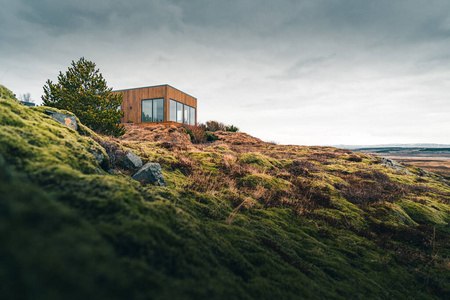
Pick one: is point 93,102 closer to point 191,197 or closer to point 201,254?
point 191,197

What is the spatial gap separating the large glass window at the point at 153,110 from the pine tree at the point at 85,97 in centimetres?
1464

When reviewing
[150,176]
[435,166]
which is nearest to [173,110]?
[150,176]

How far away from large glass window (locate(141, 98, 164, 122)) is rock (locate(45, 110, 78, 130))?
72.3 ft

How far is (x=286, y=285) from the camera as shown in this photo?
2.26 m

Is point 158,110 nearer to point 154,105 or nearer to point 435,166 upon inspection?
point 154,105

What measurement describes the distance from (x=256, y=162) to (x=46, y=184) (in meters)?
8.74

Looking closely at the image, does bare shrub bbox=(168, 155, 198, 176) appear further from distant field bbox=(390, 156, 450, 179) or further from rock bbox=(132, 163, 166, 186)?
distant field bbox=(390, 156, 450, 179)

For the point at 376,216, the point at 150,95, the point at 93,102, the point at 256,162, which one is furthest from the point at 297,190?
the point at 150,95

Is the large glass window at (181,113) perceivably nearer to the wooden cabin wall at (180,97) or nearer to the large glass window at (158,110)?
the wooden cabin wall at (180,97)

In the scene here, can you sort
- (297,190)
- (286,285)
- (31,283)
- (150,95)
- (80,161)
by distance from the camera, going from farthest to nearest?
(150,95)
(297,190)
(80,161)
(286,285)
(31,283)

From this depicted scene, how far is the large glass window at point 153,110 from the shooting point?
27359 mm

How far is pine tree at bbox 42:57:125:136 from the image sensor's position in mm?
11312

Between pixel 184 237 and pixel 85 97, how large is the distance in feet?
43.7

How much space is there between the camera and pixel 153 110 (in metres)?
27.8
